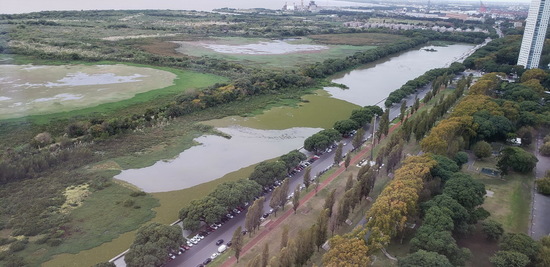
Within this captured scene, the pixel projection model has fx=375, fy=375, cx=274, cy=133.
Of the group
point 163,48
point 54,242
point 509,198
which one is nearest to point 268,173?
point 54,242

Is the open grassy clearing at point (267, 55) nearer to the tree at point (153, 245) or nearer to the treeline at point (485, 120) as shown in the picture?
the treeline at point (485, 120)

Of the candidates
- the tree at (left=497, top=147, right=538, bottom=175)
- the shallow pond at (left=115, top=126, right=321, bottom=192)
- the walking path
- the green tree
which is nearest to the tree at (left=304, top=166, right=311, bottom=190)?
the green tree

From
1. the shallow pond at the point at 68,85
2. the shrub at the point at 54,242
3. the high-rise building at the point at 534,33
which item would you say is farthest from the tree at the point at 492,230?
the high-rise building at the point at 534,33

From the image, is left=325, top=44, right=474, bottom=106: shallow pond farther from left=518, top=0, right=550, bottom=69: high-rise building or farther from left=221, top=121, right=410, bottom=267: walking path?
left=221, top=121, right=410, bottom=267: walking path

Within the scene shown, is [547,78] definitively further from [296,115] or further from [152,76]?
[152,76]

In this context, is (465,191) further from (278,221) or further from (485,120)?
(485,120)

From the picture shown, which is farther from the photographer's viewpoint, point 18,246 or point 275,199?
point 275,199
